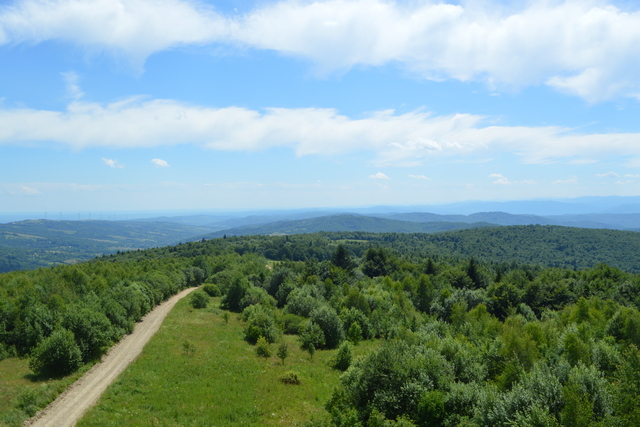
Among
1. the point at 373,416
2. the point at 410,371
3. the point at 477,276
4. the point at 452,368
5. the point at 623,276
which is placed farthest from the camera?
the point at 477,276

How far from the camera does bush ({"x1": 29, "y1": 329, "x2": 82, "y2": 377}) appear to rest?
31672mm

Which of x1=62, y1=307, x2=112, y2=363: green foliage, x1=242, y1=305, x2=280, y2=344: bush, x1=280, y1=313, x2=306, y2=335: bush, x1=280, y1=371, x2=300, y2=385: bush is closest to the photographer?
x1=280, y1=371, x2=300, y2=385: bush

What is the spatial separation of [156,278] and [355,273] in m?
53.7

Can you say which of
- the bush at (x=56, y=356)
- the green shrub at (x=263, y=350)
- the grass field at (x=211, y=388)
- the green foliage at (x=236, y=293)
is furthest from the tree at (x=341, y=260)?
the bush at (x=56, y=356)

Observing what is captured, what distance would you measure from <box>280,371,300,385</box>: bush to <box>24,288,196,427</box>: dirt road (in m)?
16.0

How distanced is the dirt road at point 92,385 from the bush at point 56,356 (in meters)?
1.99

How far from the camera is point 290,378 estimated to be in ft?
113

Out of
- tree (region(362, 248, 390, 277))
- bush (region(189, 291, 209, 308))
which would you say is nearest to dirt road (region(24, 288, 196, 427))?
bush (region(189, 291, 209, 308))

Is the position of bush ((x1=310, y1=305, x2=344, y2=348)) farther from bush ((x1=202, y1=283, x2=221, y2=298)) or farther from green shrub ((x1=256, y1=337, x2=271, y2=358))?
bush ((x1=202, y1=283, x2=221, y2=298))

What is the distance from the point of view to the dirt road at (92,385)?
24.7 meters

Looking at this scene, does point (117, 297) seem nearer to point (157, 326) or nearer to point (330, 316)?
point (157, 326)

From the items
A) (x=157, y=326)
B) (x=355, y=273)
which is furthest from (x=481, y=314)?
(x=157, y=326)

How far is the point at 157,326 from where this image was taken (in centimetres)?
5306

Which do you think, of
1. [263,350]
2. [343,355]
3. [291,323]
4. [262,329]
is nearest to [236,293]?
[291,323]
